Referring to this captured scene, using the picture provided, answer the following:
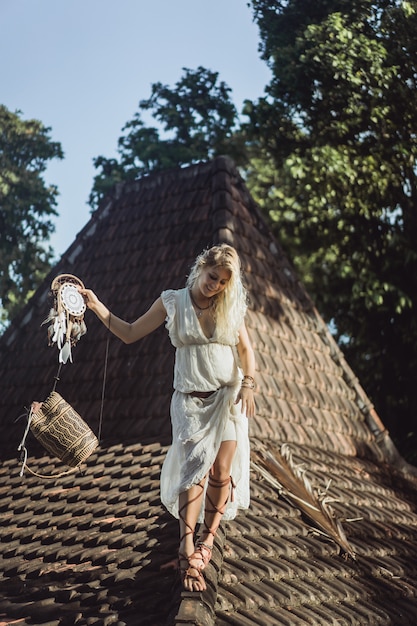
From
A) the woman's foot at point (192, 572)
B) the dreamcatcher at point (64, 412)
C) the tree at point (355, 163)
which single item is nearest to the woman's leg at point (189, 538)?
the woman's foot at point (192, 572)

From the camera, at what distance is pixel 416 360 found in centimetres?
1466

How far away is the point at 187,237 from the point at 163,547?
3.98 m

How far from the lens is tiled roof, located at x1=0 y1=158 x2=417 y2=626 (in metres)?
5.75

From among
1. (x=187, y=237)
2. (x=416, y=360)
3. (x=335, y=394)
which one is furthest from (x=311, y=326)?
(x=416, y=360)

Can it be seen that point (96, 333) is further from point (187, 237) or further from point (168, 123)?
point (168, 123)

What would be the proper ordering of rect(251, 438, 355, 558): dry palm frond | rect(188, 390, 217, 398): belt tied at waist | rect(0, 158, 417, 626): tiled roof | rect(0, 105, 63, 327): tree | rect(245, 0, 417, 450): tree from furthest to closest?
rect(0, 105, 63, 327): tree, rect(245, 0, 417, 450): tree, rect(251, 438, 355, 558): dry palm frond, rect(0, 158, 417, 626): tiled roof, rect(188, 390, 217, 398): belt tied at waist

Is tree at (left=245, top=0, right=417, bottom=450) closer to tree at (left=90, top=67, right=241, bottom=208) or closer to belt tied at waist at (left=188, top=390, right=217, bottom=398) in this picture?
tree at (left=90, top=67, right=241, bottom=208)

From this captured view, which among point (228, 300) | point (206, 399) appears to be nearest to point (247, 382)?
point (206, 399)

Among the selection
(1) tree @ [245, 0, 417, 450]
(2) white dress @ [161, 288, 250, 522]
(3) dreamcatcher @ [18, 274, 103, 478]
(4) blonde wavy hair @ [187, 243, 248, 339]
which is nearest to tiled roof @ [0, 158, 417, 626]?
(2) white dress @ [161, 288, 250, 522]

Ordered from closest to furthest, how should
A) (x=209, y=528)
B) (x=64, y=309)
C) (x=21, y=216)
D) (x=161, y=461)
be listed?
(x=209, y=528) < (x=64, y=309) < (x=161, y=461) < (x=21, y=216)

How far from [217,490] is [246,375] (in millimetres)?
647

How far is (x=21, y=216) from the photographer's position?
18375 mm

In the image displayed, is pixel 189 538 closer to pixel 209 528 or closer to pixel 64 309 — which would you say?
pixel 209 528

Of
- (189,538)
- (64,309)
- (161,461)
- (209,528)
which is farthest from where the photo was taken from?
(161,461)
